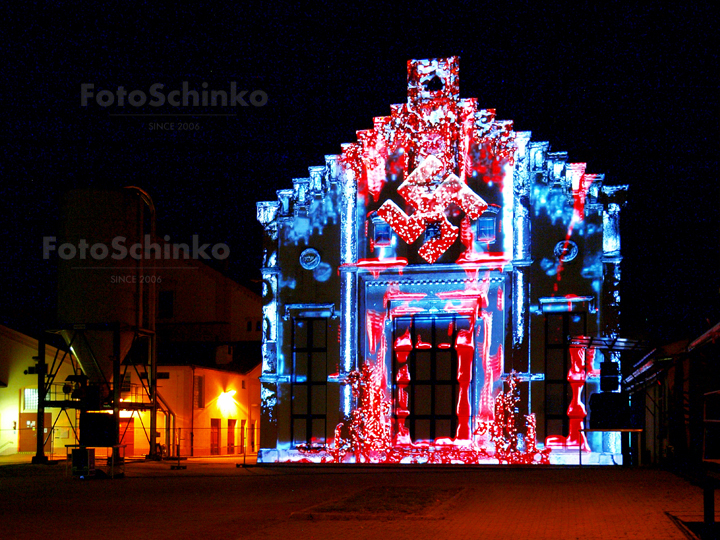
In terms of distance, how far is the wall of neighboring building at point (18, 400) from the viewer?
146ft

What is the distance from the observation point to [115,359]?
34.3 meters

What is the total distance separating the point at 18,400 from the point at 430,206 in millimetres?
23802

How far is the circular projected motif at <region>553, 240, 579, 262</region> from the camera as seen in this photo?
33625 millimetres

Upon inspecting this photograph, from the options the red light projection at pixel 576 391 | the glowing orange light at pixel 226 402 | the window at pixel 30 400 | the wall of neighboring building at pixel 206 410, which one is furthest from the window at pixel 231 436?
the red light projection at pixel 576 391

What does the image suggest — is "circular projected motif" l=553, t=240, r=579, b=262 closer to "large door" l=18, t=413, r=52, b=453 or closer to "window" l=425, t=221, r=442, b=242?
"window" l=425, t=221, r=442, b=242

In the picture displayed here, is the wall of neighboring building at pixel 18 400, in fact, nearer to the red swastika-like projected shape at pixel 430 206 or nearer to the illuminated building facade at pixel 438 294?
the illuminated building facade at pixel 438 294

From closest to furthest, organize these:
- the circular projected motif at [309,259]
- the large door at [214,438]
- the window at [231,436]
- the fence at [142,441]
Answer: the circular projected motif at [309,259]
the fence at [142,441]
the large door at [214,438]
the window at [231,436]

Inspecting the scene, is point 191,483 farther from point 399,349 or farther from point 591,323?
point 591,323

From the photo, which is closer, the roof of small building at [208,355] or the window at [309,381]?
the window at [309,381]

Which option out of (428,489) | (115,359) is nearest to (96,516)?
(428,489)

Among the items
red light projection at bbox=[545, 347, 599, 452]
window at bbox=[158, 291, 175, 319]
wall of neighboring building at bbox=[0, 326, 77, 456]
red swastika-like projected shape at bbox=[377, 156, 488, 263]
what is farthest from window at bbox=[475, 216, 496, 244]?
window at bbox=[158, 291, 175, 319]

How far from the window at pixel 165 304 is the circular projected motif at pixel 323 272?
24.0m

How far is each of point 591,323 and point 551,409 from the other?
340 centimetres

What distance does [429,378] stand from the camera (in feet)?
112
